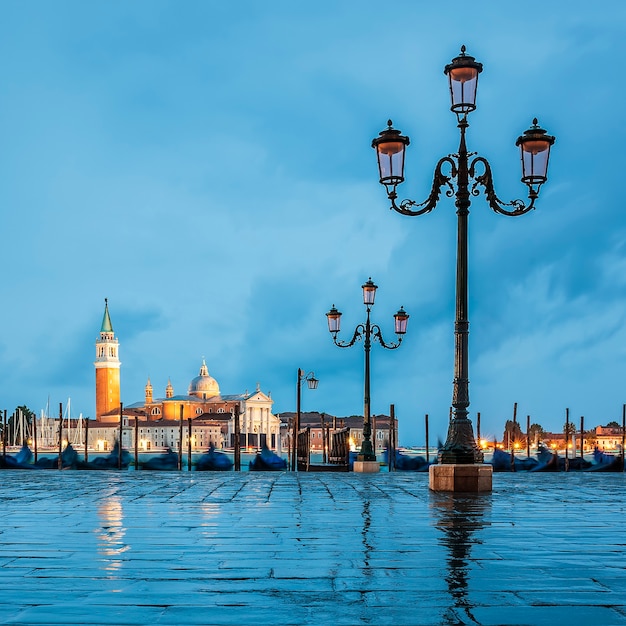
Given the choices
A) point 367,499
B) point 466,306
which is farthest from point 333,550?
point 466,306

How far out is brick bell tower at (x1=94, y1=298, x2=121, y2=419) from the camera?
528 ft

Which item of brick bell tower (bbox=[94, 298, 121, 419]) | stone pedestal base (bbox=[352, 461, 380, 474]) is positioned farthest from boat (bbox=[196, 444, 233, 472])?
brick bell tower (bbox=[94, 298, 121, 419])

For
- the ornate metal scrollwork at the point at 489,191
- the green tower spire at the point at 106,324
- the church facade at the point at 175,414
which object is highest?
the green tower spire at the point at 106,324

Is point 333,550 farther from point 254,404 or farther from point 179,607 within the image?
point 254,404

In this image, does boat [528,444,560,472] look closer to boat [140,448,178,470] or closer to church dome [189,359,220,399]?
boat [140,448,178,470]

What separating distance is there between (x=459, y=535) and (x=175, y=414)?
157888 mm

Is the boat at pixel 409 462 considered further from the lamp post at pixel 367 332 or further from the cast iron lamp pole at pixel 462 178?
the cast iron lamp pole at pixel 462 178

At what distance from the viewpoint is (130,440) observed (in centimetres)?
15650

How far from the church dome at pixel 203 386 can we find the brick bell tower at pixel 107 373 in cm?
1326

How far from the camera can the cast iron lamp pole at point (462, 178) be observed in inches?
462

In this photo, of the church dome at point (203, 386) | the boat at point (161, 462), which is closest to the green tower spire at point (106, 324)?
the church dome at point (203, 386)

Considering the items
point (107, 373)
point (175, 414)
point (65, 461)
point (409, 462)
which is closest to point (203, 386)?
point (175, 414)

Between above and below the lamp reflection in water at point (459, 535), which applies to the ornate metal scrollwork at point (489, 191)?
above

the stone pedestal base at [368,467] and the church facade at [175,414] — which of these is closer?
the stone pedestal base at [368,467]
